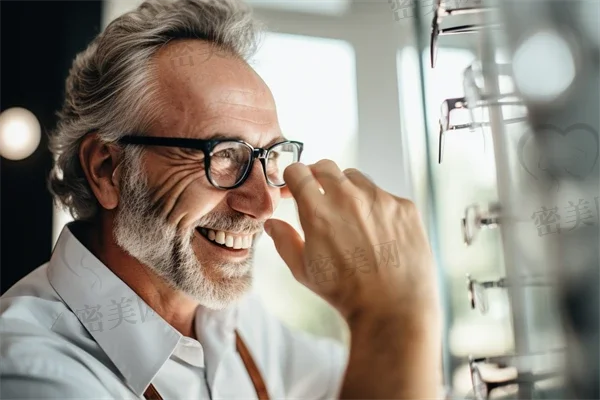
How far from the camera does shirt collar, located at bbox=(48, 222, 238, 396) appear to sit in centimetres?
51

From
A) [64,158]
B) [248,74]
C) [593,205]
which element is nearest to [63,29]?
[64,158]

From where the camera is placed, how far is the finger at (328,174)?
39 cm

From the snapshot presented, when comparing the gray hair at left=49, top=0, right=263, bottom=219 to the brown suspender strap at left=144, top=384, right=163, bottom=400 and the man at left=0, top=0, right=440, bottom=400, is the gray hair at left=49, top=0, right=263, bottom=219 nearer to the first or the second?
the man at left=0, top=0, right=440, bottom=400

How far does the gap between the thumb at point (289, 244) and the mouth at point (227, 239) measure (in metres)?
0.08

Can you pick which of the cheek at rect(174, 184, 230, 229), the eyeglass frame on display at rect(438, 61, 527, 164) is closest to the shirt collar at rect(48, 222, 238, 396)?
the cheek at rect(174, 184, 230, 229)

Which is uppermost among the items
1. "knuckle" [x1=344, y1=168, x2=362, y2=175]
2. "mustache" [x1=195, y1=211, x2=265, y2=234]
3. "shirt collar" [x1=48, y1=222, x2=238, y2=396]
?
"knuckle" [x1=344, y1=168, x2=362, y2=175]

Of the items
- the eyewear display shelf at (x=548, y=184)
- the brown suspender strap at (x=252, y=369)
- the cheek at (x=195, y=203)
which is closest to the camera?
the eyewear display shelf at (x=548, y=184)

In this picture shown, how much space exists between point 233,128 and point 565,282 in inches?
11.3

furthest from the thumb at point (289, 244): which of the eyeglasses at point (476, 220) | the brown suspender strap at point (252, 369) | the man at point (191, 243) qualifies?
the brown suspender strap at point (252, 369)

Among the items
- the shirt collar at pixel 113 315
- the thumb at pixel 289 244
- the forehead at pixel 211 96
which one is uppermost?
the forehead at pixel 211 96

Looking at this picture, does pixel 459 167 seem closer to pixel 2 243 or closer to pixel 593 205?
pixel 593 205

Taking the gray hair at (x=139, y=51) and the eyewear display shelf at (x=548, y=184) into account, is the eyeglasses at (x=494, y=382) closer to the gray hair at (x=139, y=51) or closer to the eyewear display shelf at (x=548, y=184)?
the eyewear display shelf at (x=548, y=184)

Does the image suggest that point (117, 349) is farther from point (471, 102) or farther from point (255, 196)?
point (471, 102)

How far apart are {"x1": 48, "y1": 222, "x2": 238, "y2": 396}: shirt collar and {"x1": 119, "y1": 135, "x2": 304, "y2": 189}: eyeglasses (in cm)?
17
